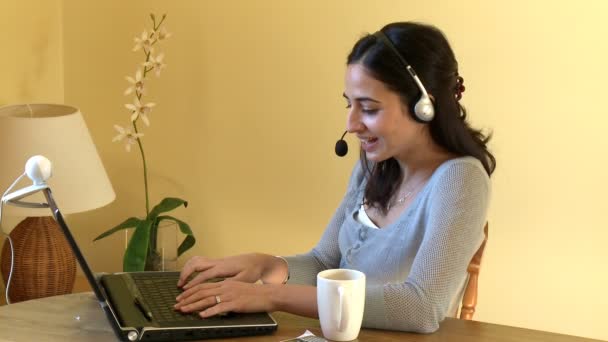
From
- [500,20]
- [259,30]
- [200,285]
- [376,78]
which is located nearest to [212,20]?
[259,30]

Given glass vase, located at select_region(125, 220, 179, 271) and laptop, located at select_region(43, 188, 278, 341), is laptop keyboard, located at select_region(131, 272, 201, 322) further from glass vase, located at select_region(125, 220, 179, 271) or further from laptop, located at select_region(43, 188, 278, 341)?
glass vase, located at select_region(125, 220, 179, 271)

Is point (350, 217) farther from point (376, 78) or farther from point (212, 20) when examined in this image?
point (212, 20)

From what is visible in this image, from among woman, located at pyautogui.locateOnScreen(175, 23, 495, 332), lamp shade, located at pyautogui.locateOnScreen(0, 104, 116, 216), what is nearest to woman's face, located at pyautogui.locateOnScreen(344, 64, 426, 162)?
woman, located at pyautogui.locateOnScreen(175, 23, 495, 332)

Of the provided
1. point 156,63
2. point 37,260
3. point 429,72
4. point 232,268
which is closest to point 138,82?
point 156,63

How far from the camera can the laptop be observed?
3.91 ft

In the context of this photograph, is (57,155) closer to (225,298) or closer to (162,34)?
(162,34)

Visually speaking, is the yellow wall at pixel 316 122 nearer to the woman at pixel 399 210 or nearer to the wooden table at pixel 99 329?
the woman at pixel 399 210

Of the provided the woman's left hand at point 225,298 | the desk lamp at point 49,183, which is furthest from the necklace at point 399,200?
the desk lamp at point 49,183

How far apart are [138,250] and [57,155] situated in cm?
43

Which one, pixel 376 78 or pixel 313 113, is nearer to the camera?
pixel 376 78

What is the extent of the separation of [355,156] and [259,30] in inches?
19.8

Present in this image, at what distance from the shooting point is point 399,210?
164 centimetres

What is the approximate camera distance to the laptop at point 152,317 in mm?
1192

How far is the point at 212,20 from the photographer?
8.27 feet
